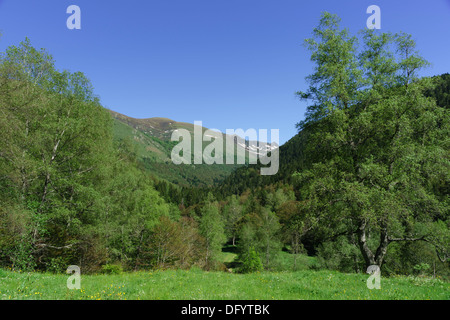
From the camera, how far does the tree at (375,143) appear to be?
12.5 meters

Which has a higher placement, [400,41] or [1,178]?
[400,41]

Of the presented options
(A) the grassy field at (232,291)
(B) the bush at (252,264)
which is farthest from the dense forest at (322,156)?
(B) the bush at (252,264)

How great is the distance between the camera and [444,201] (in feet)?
42.1

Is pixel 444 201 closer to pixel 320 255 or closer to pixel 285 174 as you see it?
pixel 320 255

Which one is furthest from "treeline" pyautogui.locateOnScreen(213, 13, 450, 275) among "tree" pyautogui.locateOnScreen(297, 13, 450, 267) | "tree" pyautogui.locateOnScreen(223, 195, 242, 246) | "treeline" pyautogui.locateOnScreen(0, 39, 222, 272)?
"tree" pyautogui.locateOnScreen(223, 195, 242, 246)

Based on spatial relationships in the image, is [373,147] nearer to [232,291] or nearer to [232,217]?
[232,291]

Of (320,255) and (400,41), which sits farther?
(320,255)

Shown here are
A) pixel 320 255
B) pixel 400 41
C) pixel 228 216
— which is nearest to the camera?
pixel 400 41

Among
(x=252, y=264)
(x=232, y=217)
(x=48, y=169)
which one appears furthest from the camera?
(x=232, y=217)

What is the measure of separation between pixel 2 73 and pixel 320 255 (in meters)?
54.4

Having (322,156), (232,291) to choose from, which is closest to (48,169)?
(232,291)

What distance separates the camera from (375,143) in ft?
46.0

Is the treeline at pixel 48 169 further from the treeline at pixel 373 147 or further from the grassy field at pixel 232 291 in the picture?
the treeline at pixel 373 147
